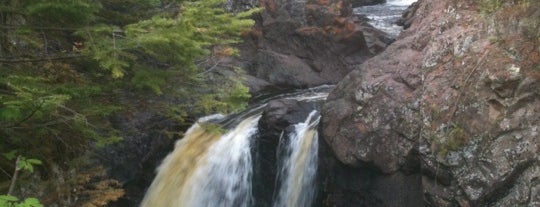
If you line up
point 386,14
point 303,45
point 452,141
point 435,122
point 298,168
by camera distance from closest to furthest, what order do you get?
point 452,141
point 435,122
point 298,168
point 303,45
point 386,14

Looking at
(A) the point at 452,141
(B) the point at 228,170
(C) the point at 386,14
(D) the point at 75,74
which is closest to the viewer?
(D) the point at 75,74

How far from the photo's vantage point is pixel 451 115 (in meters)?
5.77

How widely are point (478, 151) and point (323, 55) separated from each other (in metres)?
8.35

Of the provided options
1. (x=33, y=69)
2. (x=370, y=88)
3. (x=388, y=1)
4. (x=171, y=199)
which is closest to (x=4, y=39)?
(x=33, y=69)

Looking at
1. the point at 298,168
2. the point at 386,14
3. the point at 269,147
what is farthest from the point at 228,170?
the point at 386,14

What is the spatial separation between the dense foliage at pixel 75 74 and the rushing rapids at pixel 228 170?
202 centimetres

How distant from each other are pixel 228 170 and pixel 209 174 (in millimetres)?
340

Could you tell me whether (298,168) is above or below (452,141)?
below

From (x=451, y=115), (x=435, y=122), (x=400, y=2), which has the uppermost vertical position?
(x=400, y=2)

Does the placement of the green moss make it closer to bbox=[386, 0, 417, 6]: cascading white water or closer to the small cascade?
the small cascade

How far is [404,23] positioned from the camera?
1603 centimetres

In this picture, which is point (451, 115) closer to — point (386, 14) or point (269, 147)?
point (269, 147)

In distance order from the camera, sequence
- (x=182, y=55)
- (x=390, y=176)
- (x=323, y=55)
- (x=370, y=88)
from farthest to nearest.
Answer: (x=323, y=55), (x=370, y=88), (x=390, y=176), (x=182, y=55)

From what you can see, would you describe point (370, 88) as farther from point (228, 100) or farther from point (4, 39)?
point (4, 39)
